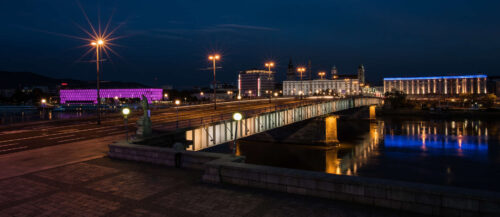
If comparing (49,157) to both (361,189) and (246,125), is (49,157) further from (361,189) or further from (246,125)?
(246,125)

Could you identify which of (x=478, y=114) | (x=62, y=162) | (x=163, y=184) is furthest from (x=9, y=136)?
(x=478, y=114)

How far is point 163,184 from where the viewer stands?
37.3ft

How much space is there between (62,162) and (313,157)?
4084cm

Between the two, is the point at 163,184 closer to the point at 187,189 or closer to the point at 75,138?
the point at 187,189

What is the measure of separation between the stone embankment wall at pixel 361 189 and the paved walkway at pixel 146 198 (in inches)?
11.0

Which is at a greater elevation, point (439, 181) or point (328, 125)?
point (328, 125)

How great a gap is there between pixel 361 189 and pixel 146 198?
20.9 feet

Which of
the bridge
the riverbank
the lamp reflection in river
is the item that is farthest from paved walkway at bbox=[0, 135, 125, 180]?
the riverbank

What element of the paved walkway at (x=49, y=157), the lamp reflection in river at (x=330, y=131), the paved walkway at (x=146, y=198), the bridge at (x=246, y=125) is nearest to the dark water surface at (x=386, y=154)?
the lamp reflection in river at (x=330, y=131)

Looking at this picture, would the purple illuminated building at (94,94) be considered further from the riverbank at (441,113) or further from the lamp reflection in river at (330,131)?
the riverbank at (441,113)

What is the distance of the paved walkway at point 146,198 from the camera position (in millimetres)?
8766

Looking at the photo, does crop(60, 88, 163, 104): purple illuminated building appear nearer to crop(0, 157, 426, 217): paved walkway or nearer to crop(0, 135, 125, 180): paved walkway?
crop(0, 135, 125, 180): paved walkway

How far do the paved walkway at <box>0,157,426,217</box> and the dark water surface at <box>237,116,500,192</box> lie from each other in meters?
28.8

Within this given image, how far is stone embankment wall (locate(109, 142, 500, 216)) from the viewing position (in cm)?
771
